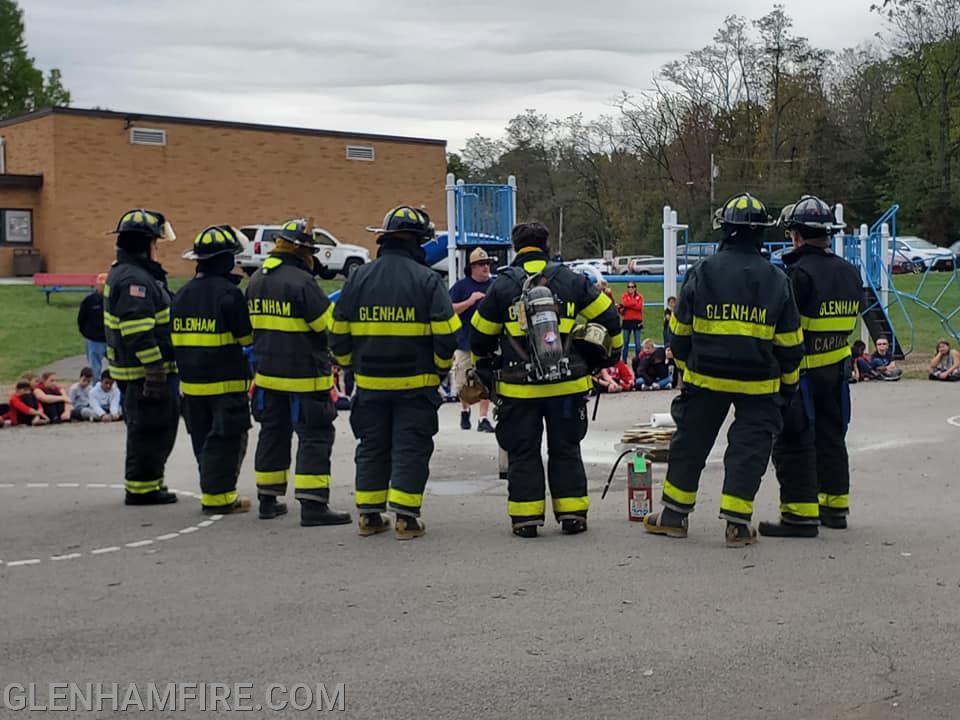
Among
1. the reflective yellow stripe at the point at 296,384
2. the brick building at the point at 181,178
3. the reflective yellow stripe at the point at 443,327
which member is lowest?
the reflective yellow stripe at the point at 296,384

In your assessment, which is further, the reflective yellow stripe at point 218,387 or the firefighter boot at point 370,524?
the reflective yellow stripe at point 218,387

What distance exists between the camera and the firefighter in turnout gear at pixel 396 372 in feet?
25.6

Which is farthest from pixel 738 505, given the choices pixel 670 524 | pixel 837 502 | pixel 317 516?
pixel 317 516

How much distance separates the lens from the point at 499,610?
19.6 ft

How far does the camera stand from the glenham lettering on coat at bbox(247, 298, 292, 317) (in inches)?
328

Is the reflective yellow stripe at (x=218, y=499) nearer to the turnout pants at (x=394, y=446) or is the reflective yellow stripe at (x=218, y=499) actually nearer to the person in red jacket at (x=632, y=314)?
the turnout pants at (x=394, y=446)

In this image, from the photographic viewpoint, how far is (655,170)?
68000mm

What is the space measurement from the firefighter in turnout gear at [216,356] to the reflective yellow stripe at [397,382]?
122cm

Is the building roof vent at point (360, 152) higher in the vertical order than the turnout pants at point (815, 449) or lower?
higher

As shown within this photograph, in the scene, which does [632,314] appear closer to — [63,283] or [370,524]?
[370,524]

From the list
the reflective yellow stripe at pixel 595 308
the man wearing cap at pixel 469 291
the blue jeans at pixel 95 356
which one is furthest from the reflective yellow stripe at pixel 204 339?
the blue jeans at pixel 95 356

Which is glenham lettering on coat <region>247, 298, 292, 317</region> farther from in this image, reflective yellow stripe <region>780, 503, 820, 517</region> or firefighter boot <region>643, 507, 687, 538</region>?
reflective yellow stripe <region>780, 503, 820, 517</region>

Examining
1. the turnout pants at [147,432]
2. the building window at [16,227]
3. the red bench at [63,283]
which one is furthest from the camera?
the building window at [16,227]

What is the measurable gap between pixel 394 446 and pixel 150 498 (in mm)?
2519
